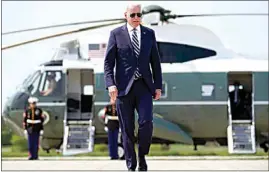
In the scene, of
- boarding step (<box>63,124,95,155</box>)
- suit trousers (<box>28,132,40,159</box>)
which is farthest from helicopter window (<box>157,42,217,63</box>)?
suit trousers (<box>28,132,40,159</box>)

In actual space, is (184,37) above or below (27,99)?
above

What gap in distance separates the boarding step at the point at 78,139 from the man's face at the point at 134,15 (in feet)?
28.9

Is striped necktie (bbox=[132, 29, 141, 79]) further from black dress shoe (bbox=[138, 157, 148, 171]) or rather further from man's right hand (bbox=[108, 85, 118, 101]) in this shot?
black dress shoe (bbox=[138, 157, 148, 171])

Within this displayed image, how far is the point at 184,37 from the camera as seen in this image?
1430 centimetres

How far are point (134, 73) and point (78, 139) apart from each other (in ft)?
29.5

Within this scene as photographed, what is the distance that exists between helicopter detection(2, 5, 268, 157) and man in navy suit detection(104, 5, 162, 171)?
8792 mm

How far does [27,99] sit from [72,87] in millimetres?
1157

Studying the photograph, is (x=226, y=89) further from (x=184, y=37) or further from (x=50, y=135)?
(x=50, y=135)

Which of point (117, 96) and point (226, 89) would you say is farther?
point (226, 89)

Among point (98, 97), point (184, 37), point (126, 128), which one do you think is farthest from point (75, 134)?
point (126, 128)

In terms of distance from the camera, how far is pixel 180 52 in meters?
14.2

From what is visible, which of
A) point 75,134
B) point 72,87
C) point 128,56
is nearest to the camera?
point 128,56

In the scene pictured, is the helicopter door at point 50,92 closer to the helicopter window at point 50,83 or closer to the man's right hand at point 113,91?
the helicopter window at point 50,83

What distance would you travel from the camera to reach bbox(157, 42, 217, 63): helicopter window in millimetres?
13973
